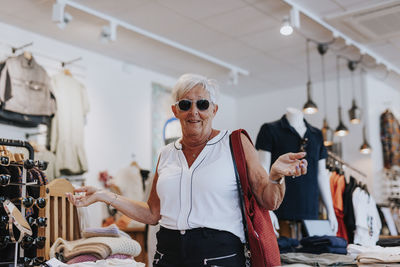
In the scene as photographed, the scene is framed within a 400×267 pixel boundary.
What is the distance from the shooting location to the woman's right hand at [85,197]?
226cm

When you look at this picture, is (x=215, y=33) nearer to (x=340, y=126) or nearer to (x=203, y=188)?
(x=340, y=126)

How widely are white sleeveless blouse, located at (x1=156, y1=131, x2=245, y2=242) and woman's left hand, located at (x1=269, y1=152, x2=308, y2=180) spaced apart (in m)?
0.23

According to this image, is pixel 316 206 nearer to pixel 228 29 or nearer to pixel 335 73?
pixel 228 29

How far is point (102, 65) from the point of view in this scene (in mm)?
7156

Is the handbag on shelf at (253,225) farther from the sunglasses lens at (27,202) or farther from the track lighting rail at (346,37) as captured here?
the track lighting rail at (346,37)

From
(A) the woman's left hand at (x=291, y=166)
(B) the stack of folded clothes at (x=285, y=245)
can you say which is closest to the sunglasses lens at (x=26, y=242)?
(A) the woman's left hand at (x=291, y=166)

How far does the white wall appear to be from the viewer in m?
6.37

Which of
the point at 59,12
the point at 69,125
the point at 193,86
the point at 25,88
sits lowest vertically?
the point at 193,86

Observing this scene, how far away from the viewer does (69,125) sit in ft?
20.4

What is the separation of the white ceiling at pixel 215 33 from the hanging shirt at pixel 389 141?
736mm

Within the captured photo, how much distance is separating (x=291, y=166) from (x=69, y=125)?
15.7 ft

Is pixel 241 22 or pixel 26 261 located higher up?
pixel 241 22

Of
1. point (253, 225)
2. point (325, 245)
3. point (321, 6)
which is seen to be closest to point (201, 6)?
point (321, 6)

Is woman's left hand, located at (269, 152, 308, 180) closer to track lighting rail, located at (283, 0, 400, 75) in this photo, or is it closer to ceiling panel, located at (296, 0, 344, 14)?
track lighting rail, located at (283, 0, 400, 75)
